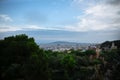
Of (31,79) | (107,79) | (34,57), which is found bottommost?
(107,79)

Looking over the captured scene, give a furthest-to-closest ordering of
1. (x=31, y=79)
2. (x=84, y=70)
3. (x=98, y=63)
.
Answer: (x=98, y=63), (x=84, y=70), (x=31, y=79)

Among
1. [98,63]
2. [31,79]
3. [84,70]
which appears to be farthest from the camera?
[98,63]

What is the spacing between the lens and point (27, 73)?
60.9 ft

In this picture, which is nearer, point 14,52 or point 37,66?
point 37,66

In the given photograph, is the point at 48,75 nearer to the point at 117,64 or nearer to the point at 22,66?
the point at 22,66

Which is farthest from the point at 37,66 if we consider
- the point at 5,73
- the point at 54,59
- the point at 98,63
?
the point at 98,63

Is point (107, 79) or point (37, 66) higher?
point (37, 66)

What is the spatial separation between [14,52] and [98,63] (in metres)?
24.3

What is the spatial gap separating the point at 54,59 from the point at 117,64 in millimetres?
15673

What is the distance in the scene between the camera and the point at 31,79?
18422 millimetres

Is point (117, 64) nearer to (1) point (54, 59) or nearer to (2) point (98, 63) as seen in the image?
(2) point (98, 63)

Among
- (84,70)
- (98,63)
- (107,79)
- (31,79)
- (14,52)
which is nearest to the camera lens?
(31,79)

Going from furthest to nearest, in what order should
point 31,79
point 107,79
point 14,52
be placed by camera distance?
point 107,79, point 14,52, point 31,79

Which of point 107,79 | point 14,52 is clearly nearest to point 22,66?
point 14,52
